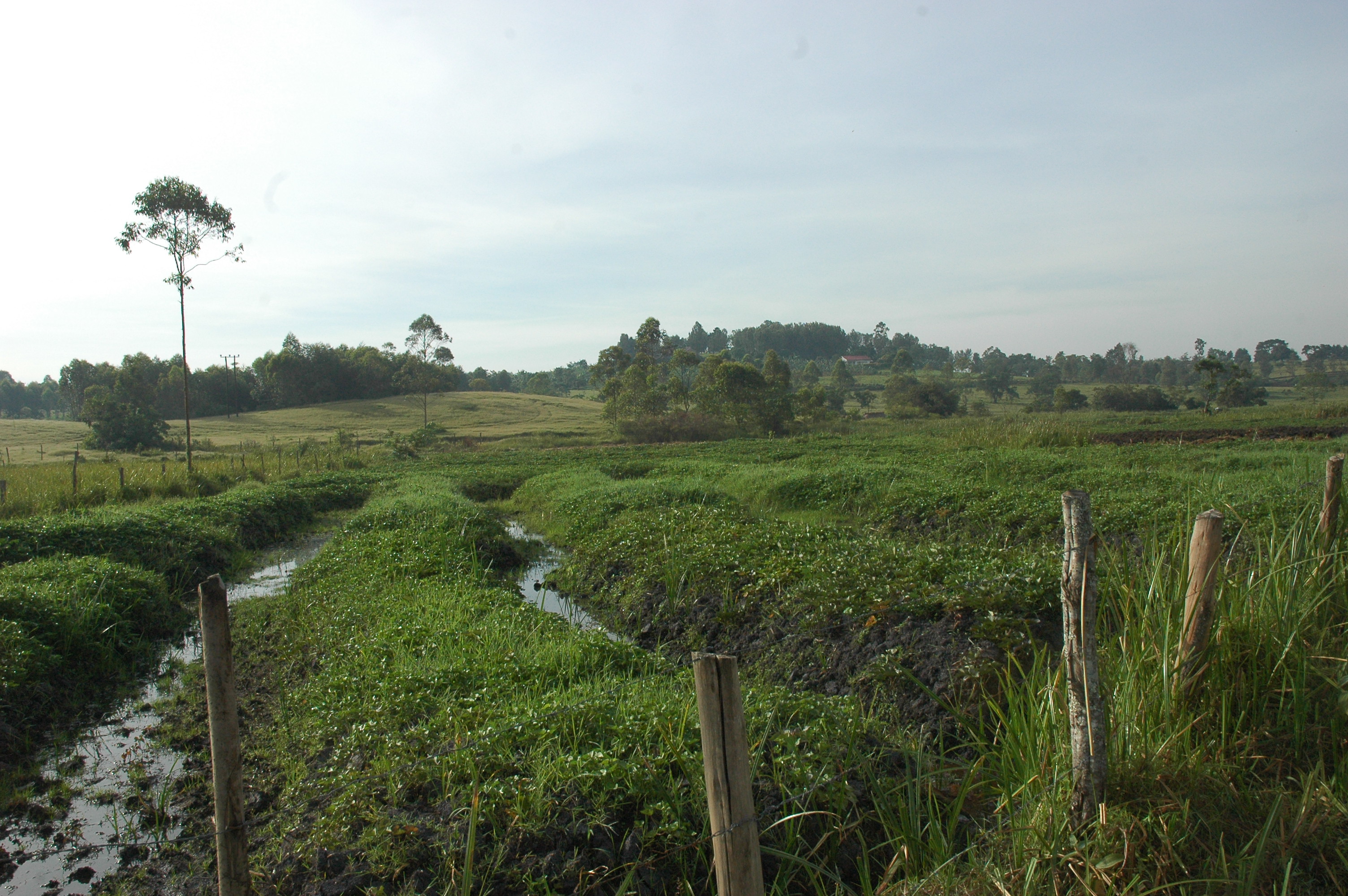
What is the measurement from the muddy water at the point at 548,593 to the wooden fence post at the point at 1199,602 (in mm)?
5234

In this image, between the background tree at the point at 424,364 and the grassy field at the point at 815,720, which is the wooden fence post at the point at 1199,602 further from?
the background tree at the point at 424,364

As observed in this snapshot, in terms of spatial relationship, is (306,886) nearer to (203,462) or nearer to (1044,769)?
(1044,769)

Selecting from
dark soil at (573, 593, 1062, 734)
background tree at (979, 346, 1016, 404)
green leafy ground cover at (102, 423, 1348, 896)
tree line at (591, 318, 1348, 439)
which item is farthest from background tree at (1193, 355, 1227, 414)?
dark soil at (573, 593, 1062, 734)

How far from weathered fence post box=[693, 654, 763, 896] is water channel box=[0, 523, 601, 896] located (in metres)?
4.23

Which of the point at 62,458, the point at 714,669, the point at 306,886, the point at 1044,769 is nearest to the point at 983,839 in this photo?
the point at 1044,769

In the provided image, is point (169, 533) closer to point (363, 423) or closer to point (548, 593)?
point (548, 593)

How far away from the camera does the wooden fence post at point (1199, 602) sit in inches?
129

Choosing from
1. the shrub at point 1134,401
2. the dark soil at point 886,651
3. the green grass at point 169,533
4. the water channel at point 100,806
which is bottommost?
the water channel at point 100,806

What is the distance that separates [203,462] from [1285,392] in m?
82.1

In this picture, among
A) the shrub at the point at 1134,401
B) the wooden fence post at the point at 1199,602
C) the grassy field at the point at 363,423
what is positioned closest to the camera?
the wooden fence post at the point at 1199,602

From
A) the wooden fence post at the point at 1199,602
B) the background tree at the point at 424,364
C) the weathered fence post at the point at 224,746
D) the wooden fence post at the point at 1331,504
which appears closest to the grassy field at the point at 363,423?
the background tree at the point at 424,364

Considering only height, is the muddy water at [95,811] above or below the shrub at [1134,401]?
below

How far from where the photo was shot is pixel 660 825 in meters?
3.66

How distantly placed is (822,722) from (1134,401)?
60.5m
